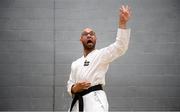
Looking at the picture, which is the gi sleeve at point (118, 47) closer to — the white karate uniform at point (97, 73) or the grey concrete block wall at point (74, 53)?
the white karate uniform at point (97, 73)

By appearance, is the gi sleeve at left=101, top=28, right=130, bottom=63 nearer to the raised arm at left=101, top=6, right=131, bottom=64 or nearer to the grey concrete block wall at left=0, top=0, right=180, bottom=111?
the raised arm at left=101, top=6, right=131, bottom=64

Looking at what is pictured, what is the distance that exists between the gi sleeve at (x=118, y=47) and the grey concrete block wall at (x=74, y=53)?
2421 mm

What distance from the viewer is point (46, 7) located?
19.0ft

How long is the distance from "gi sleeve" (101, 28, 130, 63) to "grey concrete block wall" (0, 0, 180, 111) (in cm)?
242

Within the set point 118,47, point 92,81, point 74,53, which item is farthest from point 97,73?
point 74,53

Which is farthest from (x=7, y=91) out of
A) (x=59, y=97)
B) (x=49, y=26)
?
(x=49, y=26)

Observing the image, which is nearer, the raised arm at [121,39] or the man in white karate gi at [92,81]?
the raised arm at [121,39]

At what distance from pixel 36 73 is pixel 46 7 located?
3.41 ft

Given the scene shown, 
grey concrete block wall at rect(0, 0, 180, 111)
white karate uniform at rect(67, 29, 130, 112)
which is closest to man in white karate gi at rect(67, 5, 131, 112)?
white karate uniform at rect(67, 29, 130, 112)

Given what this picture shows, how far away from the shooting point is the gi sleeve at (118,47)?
122 inches

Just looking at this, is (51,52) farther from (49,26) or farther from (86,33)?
(86,33)

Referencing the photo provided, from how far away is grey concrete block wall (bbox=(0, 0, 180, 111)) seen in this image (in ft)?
18.7

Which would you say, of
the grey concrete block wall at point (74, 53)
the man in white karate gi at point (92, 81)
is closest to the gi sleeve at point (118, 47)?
the man in white karate gi at point (92, 81)

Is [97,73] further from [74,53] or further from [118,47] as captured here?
[74,53]
